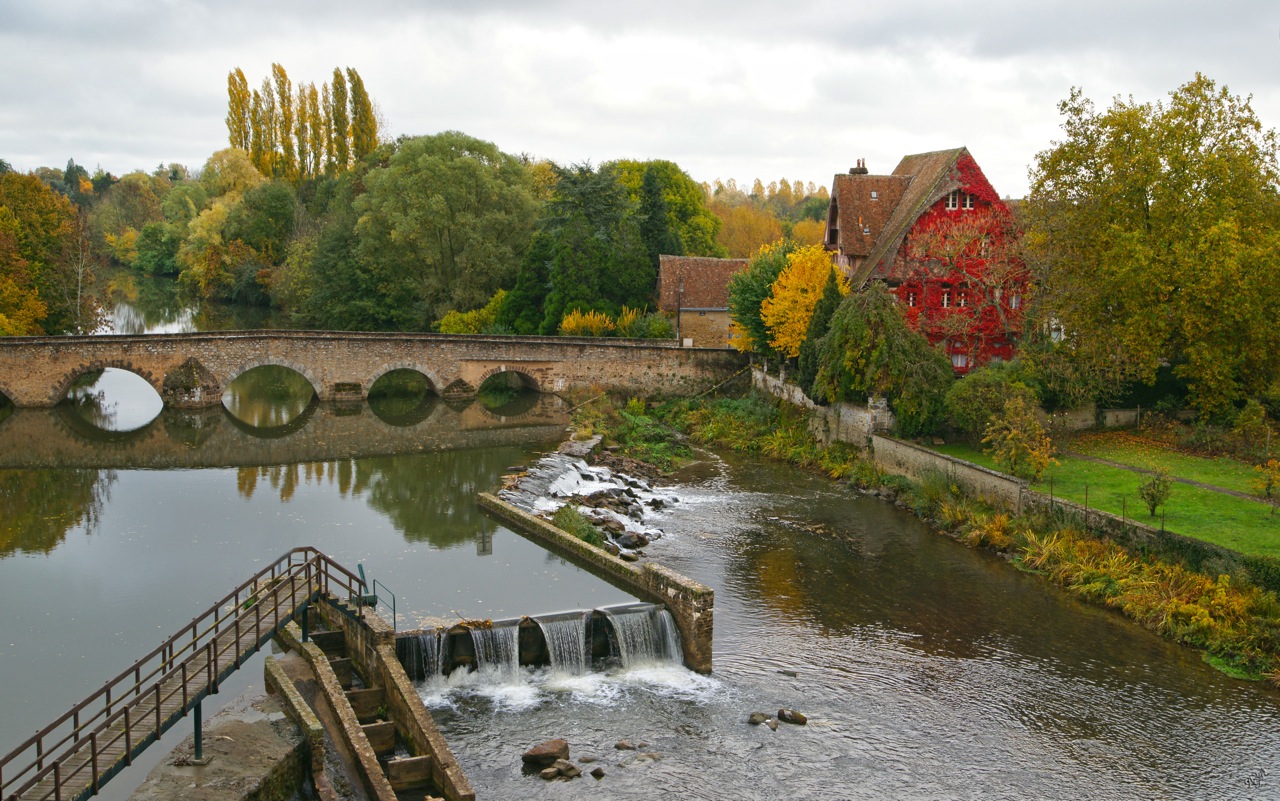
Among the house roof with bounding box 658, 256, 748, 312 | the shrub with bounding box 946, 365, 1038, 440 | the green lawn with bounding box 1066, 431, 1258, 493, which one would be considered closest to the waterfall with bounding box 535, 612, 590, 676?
the shrub with bounding box 946, 365, 1038, 440

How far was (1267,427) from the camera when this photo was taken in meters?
28.9

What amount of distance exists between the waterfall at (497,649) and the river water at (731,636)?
0.35 meters

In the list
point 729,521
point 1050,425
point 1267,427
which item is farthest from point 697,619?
point 1267,427

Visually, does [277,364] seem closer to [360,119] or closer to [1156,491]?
[1156,491]

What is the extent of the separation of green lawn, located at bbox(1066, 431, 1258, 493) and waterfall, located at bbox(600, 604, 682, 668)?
15391mm

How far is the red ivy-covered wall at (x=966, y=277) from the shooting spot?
1422 inches

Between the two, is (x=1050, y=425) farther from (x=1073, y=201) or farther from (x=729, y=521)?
(x=729, y=521)

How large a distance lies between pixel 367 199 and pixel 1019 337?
119 ft

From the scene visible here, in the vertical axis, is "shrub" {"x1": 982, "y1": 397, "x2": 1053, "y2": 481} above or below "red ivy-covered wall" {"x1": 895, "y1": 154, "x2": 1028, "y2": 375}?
below

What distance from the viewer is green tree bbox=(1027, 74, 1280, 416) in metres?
29.0

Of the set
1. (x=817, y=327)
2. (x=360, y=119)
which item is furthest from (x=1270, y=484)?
(x=360, y=119)

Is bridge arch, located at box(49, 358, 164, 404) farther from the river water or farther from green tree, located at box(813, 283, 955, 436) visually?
green tree, located at box(813, 283, 955, 436)

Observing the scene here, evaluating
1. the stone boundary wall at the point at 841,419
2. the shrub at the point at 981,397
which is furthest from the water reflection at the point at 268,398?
the shrub at the point at 981,397

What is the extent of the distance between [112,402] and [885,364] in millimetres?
35493
